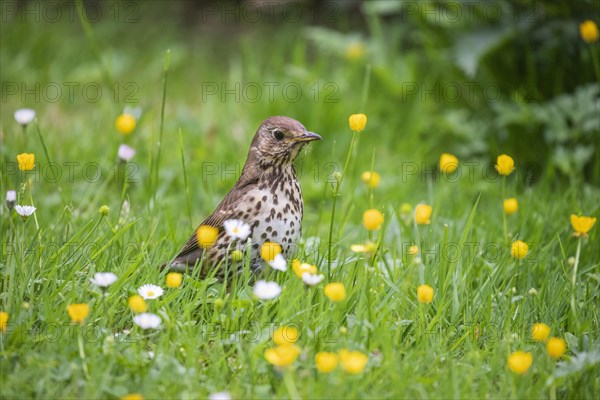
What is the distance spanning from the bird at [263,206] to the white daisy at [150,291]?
0.32 meters

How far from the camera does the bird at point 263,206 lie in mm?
3721

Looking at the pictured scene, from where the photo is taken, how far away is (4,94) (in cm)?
674

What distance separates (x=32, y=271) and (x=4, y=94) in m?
3.82

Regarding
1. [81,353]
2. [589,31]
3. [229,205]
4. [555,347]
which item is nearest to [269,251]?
[229,205]

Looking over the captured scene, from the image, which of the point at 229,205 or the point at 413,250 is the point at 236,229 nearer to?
the point at 229,205

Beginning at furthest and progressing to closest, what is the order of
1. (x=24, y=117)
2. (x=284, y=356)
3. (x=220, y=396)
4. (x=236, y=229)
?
1. (x=24, y=117)
2. (x=236, y=229)
3. (x=220, y=396)
4. (x=284, y=356)

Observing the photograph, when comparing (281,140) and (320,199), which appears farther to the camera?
(320,199)

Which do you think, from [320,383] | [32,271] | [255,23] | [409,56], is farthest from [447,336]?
[255,23]

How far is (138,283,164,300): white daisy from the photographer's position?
3.29 meters

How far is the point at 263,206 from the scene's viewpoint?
376cm

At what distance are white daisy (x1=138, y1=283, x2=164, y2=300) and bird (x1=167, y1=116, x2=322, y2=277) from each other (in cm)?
32

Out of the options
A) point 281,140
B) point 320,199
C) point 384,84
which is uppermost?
point 281,140

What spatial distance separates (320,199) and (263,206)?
6.63ft

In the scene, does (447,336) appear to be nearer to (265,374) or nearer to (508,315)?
(508,315)
